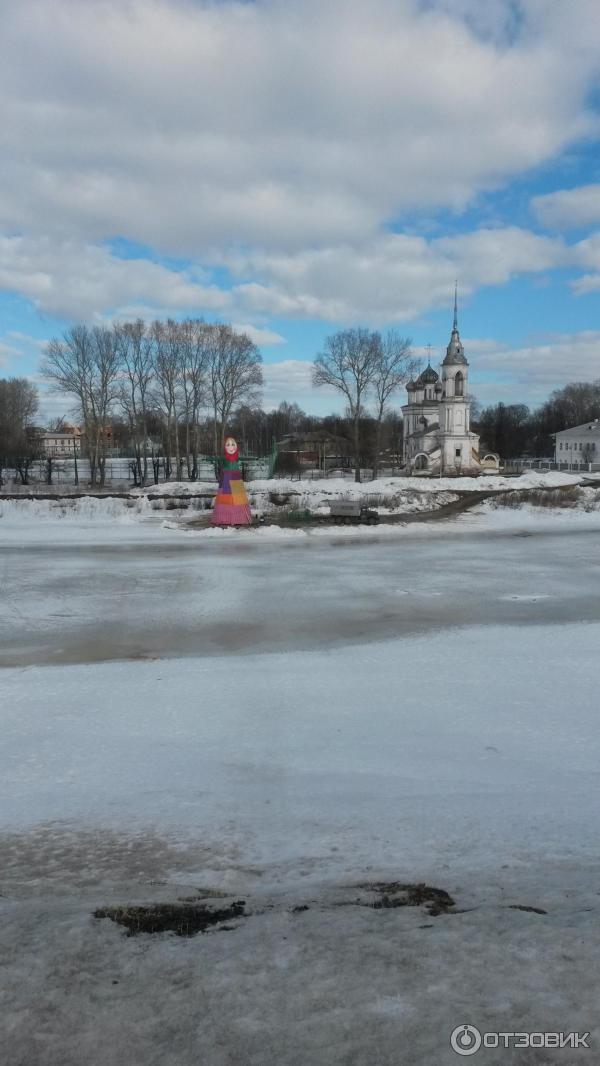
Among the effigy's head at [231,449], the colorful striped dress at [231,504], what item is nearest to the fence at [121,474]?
the colorful striped dress at [231,504]

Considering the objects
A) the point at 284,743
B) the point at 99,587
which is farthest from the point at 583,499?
the point at 284,743

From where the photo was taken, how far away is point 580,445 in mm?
83688

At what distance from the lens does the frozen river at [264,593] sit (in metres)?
11.5

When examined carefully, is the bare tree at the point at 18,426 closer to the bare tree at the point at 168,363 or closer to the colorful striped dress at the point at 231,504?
the bare tree at the point at 168,363

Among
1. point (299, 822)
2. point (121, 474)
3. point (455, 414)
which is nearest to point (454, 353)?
point (455, 414)

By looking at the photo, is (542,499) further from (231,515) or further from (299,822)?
(299,822)

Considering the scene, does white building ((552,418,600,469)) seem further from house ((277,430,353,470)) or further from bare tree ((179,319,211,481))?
bare tree ((179,319,211,481))

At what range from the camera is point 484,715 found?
773 centimetres

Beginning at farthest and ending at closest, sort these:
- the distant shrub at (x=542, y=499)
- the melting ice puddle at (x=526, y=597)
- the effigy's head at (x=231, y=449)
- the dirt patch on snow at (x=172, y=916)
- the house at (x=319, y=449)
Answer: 1. the house at (x=319, y=449)
2. the distant shrub at (x=542, y=499)
3. the effigy's head at (x=231, y=449)
4. the melting ice puddle at (x=526, y=597)
5. the dirt patch on snow at (x=172, y=916)

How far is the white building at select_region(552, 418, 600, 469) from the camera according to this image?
262 feet

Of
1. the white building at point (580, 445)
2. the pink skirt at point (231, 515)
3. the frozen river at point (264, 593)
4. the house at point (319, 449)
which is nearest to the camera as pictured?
the frozen river at point (264, 593)

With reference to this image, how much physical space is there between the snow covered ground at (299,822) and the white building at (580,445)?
71.2 meters

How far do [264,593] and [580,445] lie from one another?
77518mm

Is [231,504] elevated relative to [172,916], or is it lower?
elevated
